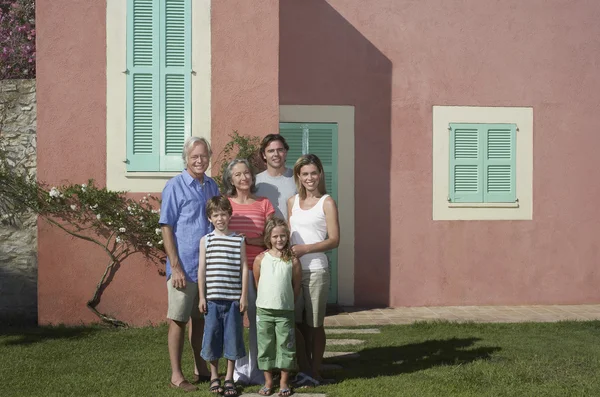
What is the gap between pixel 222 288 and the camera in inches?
177

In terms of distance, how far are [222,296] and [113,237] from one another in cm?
269

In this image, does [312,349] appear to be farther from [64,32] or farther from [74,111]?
[64,32]

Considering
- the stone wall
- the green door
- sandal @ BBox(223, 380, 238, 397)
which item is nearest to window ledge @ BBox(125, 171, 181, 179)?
the stone wall

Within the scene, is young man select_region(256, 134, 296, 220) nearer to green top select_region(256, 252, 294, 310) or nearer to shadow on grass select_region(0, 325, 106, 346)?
green top select_region(256, 252, 294, 310)

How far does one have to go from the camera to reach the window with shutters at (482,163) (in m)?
8.55

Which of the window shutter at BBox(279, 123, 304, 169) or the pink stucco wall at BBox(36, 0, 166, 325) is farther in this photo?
the window shutter at BBox(279, 123, 304, 169)

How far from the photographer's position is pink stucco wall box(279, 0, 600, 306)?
8.48 m

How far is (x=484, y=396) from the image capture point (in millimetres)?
4488

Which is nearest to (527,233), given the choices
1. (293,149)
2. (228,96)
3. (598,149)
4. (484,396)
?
(598,149)

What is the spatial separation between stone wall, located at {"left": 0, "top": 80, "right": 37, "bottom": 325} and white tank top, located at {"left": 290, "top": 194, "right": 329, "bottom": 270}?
3.44 metres

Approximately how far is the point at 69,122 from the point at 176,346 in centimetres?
296

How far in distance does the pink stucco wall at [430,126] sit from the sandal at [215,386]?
4097 millimetres

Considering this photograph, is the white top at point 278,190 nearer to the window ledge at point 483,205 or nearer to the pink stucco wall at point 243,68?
the pink stucco wall at point 243,68

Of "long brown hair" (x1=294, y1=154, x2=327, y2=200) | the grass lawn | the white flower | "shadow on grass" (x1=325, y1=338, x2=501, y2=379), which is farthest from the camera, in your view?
the white flower
